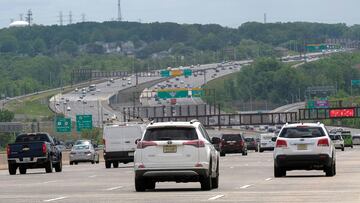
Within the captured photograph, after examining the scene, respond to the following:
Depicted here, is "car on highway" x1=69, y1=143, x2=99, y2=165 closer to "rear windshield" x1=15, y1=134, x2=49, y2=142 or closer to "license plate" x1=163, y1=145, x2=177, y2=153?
"rear windshield" x1=15, y1=134, x2=49, y2=142

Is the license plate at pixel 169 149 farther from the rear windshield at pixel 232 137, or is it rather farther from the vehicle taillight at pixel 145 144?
the rear windshield at pixel 232 137

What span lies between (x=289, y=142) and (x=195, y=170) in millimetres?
9551

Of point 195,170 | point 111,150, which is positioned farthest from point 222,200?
point 111,150

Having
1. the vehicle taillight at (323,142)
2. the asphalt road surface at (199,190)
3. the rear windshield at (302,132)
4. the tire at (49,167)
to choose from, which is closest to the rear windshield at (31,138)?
the tire at (49,167)

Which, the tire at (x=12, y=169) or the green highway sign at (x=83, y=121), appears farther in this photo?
the green highway sign at (x=83, y=121)

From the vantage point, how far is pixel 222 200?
3078cm

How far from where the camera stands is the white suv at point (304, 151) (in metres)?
44.0

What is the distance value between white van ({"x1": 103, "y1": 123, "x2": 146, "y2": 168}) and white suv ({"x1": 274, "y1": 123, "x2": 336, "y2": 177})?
1831 centimetres

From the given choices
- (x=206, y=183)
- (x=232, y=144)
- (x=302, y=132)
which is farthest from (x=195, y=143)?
(x=232, y=144)

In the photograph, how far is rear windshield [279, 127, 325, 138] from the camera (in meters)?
44.6

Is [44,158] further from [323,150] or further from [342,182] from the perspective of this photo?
[342,182]

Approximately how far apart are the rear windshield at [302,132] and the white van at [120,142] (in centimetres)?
1785

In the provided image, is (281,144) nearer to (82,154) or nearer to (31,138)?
(31,138)

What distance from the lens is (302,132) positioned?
147 feet
